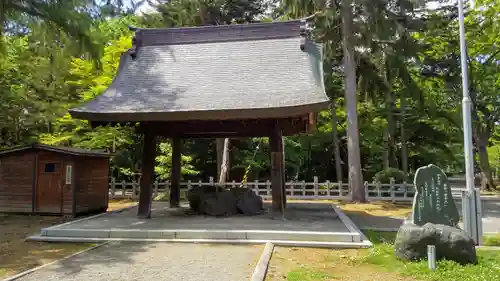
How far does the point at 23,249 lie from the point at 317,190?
47.5 ft

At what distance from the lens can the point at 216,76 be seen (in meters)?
10.8

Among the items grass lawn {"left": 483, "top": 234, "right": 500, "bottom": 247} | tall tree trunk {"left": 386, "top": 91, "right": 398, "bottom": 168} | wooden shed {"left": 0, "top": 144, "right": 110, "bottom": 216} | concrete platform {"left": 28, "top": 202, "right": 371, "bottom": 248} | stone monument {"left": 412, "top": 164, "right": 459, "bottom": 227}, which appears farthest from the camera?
tall tree trunk {"left": 386, "top": 91, "right": 398, "bottom": 168}

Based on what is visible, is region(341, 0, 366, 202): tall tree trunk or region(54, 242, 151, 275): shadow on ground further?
region(341, 0, 366, 202): tall tree trunk

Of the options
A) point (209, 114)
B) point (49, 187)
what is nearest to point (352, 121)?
point (209, 114)

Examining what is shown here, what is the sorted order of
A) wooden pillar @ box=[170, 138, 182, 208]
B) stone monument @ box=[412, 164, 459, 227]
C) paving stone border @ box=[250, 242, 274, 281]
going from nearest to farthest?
paving stone border @ box=[250, 242, 274, 281] < stone monument @ box=[412, 164, 459, 227] < wooden pillar @ box=[170, 138, 182, 208]

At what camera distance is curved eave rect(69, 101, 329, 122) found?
8.20 meters

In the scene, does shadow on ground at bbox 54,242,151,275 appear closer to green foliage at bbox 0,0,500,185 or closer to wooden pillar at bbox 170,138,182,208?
wooden pillar at bbox 170,138,182,208

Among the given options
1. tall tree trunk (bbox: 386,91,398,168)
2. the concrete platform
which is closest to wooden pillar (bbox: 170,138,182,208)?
the concrete platform

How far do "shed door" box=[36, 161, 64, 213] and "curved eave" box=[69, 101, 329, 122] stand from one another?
358cm

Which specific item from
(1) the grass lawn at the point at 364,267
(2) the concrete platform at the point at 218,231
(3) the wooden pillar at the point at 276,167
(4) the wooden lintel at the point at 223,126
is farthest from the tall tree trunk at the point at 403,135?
(1) the grass lawn at the point at 364,267

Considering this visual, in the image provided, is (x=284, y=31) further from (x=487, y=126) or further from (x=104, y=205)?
(x=487, y=126)

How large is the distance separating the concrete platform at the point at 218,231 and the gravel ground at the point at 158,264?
489mm

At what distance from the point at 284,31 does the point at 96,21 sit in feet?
18.5

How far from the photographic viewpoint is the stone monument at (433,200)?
6703mm
